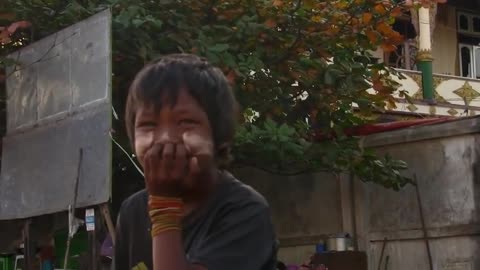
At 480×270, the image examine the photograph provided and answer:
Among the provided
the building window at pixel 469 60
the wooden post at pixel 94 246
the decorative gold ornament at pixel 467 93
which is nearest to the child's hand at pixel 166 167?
the wooden post at pixel 94 246

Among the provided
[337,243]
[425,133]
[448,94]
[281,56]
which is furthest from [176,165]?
[448,94]

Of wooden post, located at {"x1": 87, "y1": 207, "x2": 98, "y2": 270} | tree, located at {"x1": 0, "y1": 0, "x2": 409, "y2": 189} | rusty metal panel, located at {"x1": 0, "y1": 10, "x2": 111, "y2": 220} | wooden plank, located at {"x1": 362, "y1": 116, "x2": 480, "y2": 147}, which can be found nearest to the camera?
rusty metal panel, located at {"x1": 0, "y1": 10, "x2": 111, "y2": 220}

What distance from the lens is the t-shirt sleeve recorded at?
6.29ft

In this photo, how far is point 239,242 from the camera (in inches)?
76.3

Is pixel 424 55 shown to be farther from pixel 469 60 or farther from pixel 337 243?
pixel 337 243

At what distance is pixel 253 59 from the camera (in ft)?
24.8

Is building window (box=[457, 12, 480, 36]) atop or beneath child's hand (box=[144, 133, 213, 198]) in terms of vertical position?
atop

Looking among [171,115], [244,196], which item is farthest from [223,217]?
[171,115]

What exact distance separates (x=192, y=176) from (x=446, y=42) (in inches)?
704

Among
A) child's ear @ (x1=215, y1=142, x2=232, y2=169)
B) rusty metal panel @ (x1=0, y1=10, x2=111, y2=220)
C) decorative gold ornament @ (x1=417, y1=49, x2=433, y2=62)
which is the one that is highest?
decorative gold ornament @ (x1=417, y1=49, x2=433, y2=62)

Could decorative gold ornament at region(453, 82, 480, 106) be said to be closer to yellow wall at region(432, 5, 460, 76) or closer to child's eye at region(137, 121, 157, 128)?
yellow wall at region(432, 5, 460, 76)

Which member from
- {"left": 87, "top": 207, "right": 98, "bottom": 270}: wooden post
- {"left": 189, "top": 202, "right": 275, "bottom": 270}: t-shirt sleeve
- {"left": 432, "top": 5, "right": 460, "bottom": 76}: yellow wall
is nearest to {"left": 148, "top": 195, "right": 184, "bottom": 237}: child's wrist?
{"left": 189, "top": 202, "right": 275, "bottom": 270}: t-shirt sleeve

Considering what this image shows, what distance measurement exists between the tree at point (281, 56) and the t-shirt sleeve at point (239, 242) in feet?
16.4

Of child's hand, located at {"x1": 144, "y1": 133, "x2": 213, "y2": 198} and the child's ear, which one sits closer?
child's hand, located at {"x1": 144, "y1": 133, "x2": 213, "y2": 198}
